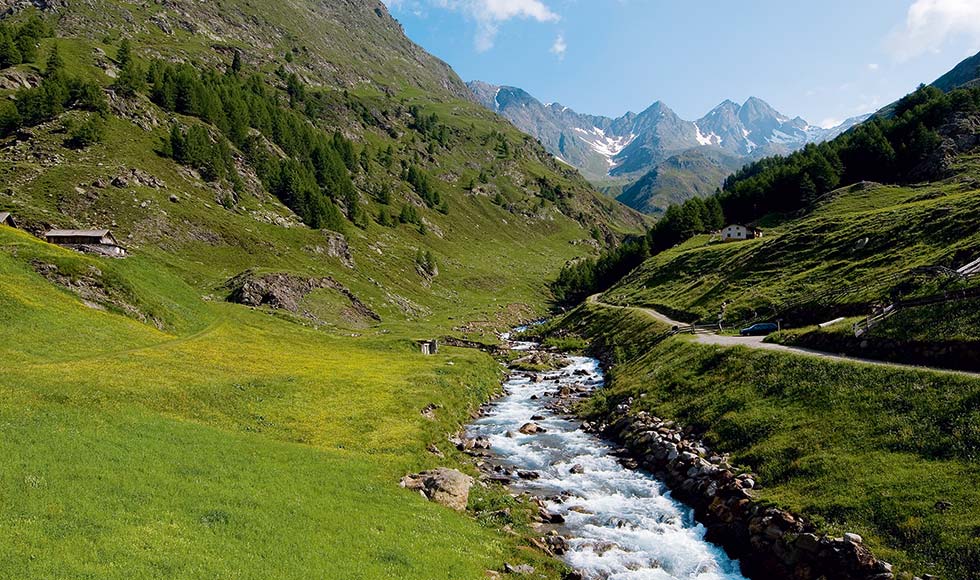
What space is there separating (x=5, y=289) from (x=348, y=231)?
113m

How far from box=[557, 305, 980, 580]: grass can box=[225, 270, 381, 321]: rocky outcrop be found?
7096 centimetres

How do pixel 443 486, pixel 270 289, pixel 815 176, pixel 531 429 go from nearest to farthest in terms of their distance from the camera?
pixel 443 486 → pixel 531 429 → pixel 270 289 → pixel 815 176

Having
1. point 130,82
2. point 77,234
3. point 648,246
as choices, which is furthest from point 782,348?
point 130,82

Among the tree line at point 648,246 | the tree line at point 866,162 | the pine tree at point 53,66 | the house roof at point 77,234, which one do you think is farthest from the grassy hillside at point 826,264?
the pine tree at point 53,66

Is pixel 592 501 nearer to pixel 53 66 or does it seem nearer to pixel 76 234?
pixel 76 234

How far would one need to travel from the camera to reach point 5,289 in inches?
1845

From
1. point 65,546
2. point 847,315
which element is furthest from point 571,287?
point 65,546

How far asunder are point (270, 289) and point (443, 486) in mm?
73740

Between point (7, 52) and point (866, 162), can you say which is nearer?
point (7, 52)

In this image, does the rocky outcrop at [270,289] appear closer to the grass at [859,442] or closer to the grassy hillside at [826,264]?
the grass at [859,442]

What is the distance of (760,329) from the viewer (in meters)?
58.1

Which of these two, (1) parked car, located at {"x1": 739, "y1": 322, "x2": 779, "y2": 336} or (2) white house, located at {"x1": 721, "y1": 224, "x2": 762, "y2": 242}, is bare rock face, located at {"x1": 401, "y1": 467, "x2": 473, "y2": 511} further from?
(2) white house, located at {"x1": 721, "y1": 224, "x2": 762, "y2": 242}

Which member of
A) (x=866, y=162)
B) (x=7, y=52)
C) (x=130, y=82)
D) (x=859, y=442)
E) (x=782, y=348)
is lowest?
(x=859, y=442)

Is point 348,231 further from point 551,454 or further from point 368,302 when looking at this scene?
point 551,454
